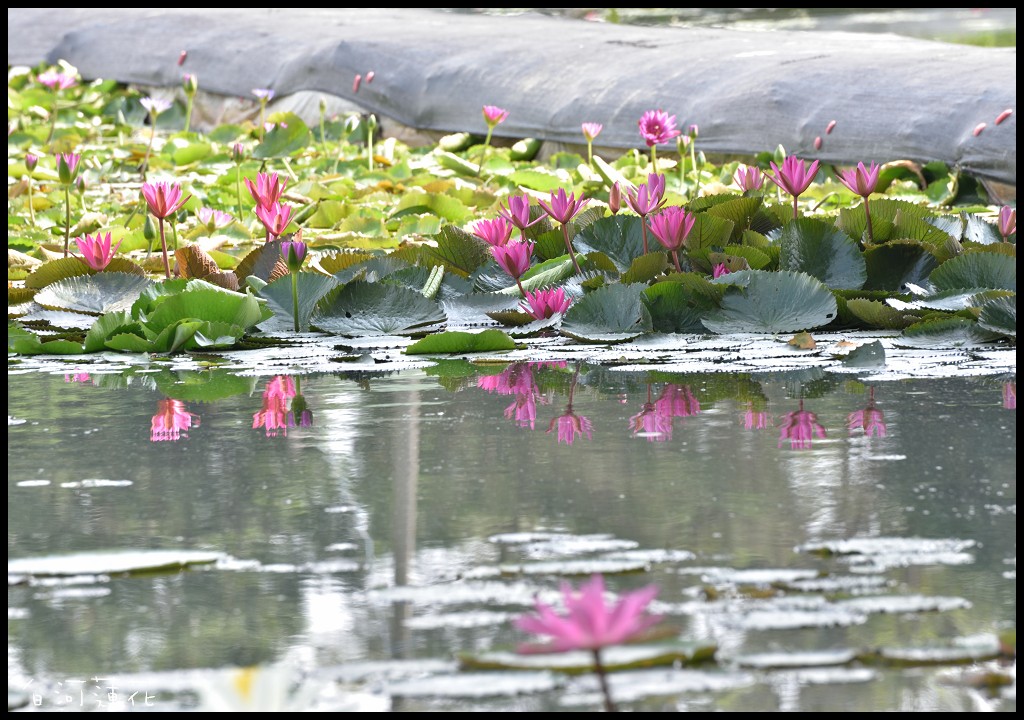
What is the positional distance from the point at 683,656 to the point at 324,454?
0.65 m

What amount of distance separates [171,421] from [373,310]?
69 centimetres

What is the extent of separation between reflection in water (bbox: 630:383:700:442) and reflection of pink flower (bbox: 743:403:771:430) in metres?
0.06

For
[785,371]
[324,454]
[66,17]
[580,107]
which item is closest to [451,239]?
[785,371]

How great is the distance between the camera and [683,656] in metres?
0.89

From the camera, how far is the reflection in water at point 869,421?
1503mm

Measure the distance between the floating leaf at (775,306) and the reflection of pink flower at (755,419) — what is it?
0.54 meters

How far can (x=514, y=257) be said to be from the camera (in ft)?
7.62

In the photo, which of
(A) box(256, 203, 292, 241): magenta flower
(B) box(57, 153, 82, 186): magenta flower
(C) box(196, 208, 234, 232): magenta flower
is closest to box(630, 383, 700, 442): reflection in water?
(A) box(256, 203, 292, 241): magenta flower

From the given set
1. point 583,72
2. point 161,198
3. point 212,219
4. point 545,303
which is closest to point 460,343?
point 545,303

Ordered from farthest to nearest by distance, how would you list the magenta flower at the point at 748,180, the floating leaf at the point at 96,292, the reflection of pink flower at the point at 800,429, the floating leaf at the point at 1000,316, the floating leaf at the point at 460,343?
the magenta flower at the point at 748,180 → the floating leaf at the point at 96,292 → the floating leaf at the point at 460,343 → the floating leaf at the point at 1000,316 → the reflection of pink flower at the point at 800,429

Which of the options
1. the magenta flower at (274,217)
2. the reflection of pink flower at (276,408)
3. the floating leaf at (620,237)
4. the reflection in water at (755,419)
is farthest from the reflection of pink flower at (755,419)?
the magenta flower at (274,217)

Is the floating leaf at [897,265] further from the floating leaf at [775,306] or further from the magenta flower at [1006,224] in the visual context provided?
the floating leaf at [775,306]

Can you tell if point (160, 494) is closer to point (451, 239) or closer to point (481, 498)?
point (481, 498)

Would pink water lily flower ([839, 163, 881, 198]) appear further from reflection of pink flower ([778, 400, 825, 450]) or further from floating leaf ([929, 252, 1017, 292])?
reflection of pink flower ([778, 400, 825, 450])
